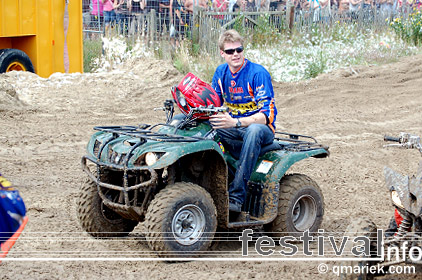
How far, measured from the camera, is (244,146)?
5484 millimetres

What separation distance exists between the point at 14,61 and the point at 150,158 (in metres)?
9.34

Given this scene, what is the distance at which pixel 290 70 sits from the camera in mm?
15789

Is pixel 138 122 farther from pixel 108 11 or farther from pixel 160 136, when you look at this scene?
pixel 108 11

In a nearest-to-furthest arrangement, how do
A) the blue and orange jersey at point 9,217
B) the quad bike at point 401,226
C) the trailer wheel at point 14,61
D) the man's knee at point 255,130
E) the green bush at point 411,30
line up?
the blue and orange jersey at point 9,217 < the quad bike at point 401,226 < the man's knee at point 255,130 < the trailer wheel at point 14,61 < the green bush at point 411,30

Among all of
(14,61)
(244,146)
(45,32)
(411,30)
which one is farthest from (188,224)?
(411,30)

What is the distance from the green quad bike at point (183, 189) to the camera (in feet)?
16.1

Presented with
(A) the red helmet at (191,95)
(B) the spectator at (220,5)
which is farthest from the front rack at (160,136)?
(B) the spectator at (220,5)

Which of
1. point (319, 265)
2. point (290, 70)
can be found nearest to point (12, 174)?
point (319, 265)

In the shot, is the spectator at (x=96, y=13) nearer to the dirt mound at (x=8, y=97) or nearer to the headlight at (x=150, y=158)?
the dirt mound at (x=8, y=97)

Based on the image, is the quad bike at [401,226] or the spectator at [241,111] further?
the spectator at [241,111]

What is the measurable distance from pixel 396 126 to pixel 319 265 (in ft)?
22.8

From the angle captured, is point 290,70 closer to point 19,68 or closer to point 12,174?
point 19,68

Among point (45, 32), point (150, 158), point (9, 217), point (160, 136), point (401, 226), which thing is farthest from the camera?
point (45, 32)

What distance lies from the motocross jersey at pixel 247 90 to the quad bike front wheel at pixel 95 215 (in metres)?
1.43
